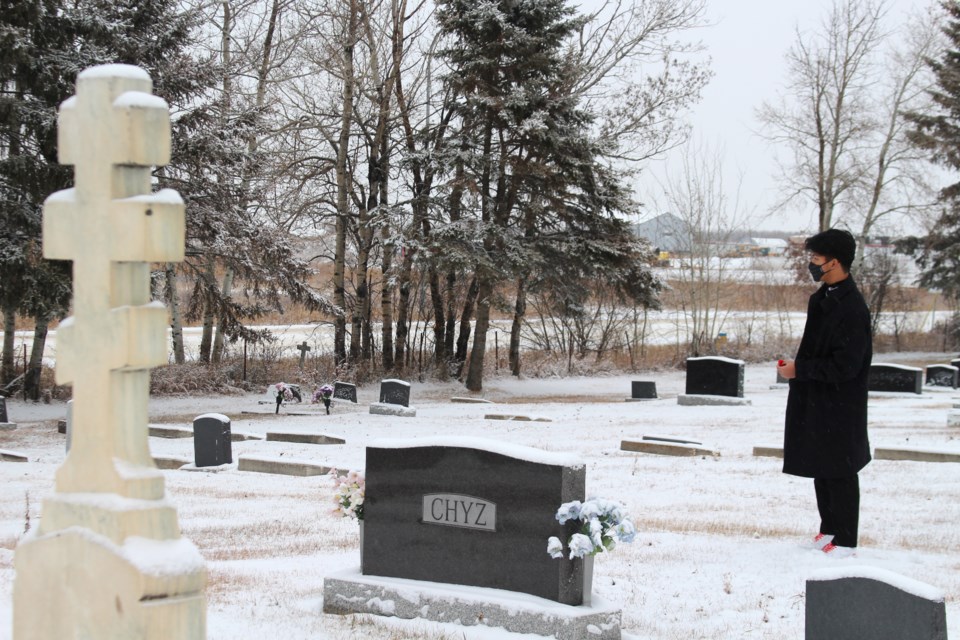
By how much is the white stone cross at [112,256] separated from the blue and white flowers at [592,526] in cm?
318

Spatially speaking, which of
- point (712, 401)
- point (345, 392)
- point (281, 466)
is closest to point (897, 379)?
point (712, 401)

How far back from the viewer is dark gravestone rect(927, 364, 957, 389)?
2762cm

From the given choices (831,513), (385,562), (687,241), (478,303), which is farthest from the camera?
(687,241)

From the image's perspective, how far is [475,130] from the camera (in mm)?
29062

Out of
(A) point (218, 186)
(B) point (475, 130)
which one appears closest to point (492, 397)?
(B) point (475, 130)

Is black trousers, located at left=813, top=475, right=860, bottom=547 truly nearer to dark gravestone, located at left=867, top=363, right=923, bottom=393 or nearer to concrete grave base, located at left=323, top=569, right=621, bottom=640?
concrete grave base, located at left=323, top=569, right=621, bottom=640

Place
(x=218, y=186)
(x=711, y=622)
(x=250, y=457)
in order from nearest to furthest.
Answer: (x=711, y=622), (x=250, y=457), (x=218, y=186)

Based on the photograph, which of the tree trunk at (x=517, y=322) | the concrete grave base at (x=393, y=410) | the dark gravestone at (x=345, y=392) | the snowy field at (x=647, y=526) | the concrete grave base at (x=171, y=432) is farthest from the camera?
the tree trunk at (x=517, y=322)

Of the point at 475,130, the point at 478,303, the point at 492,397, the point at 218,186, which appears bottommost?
the point at 492,397

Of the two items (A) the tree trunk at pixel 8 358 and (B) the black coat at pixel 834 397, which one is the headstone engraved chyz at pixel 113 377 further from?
(A) the tree trunk at pixel 8 358

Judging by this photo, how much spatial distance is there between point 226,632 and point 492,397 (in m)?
22.9

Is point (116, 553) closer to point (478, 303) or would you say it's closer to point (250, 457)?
point (250, 457)

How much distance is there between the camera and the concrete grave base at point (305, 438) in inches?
621

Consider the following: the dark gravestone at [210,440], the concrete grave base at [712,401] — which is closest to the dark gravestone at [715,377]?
the concrete grave base at [712,401]
